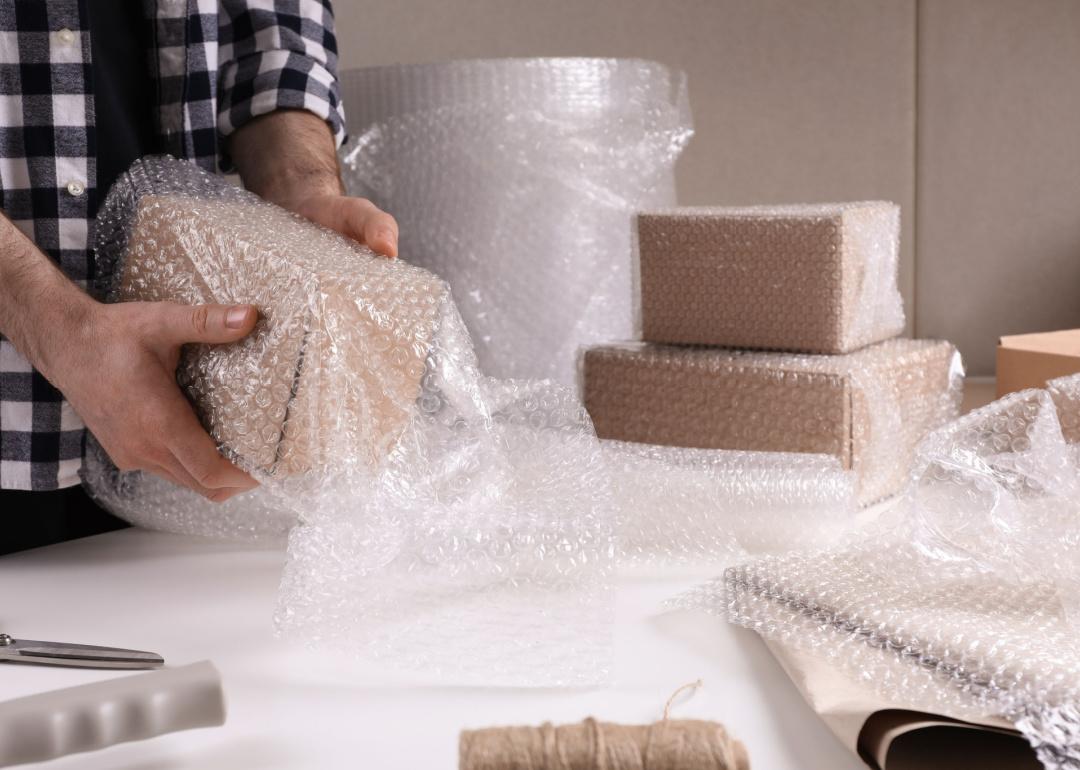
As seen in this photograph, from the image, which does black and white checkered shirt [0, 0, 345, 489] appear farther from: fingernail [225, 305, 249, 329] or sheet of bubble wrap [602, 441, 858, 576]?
sheet of bubble wrap [602, 441, 858, 576]

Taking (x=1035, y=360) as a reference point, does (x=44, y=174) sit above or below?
above

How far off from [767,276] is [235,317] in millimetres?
417

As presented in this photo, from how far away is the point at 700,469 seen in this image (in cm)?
70

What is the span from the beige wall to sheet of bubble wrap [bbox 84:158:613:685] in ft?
2.27

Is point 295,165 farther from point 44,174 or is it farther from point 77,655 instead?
point 77,655

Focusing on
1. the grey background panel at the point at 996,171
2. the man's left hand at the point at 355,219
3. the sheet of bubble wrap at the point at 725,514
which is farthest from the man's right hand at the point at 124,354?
the grey background panel at the point at 996,171

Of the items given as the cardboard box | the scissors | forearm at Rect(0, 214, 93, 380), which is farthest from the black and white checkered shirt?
the cardboard box

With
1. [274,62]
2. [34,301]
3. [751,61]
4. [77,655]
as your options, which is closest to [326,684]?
[77,655]

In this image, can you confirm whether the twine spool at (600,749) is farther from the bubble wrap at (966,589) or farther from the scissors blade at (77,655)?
the scissors blade at (77,655)

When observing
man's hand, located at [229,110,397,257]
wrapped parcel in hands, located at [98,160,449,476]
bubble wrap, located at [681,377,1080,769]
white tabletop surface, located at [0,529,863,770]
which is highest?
man's hand, located at [229,110,397,257]

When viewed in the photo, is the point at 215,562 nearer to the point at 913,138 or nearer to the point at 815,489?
the point at 815,489

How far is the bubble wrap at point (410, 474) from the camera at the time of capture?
0.53 meters

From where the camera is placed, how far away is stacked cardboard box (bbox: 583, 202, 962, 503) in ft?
2.52

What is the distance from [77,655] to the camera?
0.50m
